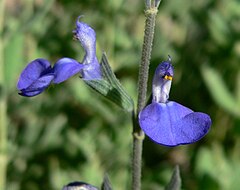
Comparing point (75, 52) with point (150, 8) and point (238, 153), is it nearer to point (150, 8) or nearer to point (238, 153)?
point (238, 153)

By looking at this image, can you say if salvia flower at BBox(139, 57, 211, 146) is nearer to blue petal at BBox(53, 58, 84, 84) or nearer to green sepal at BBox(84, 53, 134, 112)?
green sepal at BBox(84, 53, 134, 112)

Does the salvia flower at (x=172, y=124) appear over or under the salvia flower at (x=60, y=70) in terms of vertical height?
under

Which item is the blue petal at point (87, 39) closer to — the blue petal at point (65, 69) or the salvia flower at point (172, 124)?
the blue petal at point (65, 69)

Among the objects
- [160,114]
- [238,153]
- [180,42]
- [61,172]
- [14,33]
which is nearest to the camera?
[160,114]

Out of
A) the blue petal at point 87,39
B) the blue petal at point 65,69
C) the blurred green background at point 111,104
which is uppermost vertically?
the blue petal at point 87,39

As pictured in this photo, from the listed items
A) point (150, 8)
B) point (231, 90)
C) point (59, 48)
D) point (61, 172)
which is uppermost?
point (150, 8)

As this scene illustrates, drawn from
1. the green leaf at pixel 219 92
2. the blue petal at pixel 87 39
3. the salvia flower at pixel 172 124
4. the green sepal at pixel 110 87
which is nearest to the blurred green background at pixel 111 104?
the green leaf at pixel 219 92

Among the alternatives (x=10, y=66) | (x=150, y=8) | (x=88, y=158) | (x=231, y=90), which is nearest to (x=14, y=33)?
(x=10, y=66)

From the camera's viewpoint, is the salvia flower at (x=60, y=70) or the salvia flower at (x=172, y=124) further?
the salvia flower at (x=60, y=70)

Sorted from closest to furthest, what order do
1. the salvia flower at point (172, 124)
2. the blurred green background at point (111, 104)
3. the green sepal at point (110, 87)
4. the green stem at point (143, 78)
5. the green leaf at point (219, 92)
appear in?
the salvia flower at point (172, 124), the green stem at point (143, 78), the green sepal at point (110, 87), the blurred green background at point (111, 104), the green leaf at point (219, 92)
